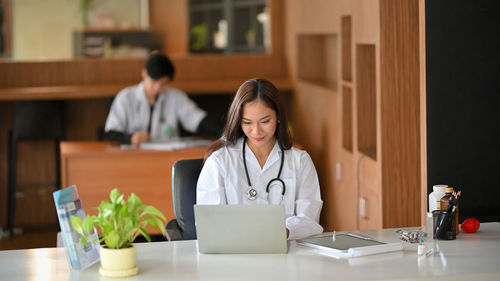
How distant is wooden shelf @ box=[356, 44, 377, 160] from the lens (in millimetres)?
4219

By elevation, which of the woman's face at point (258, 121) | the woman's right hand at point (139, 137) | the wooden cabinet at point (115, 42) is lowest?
the woman's right hand at point (139, 137)

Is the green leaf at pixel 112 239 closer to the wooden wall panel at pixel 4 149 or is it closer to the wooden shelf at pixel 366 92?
the wooden shelf at pixel 366 92

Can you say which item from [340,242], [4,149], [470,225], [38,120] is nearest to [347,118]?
[470,225]

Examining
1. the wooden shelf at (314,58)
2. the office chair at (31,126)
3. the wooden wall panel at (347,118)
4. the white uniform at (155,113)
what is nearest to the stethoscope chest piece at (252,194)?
the wooden wall panel at (347,118)

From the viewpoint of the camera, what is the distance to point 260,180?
10.2 feet

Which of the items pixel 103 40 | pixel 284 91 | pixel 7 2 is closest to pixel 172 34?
pixel 103 40

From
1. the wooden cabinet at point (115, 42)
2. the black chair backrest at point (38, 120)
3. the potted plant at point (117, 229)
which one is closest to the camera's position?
the potted plant at point (117, 229)

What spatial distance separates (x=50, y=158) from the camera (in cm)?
601

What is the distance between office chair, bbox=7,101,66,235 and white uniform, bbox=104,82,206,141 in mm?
635

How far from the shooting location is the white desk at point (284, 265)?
7.48ft

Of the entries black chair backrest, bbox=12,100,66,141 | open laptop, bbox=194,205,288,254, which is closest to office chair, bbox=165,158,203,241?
open laptop, bbox=194,205,288,254

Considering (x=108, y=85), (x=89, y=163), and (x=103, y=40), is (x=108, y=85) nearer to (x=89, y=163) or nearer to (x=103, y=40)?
(x=89, y=163)

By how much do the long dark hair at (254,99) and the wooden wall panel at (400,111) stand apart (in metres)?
0.82

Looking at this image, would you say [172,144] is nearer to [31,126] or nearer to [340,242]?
[31,126]
